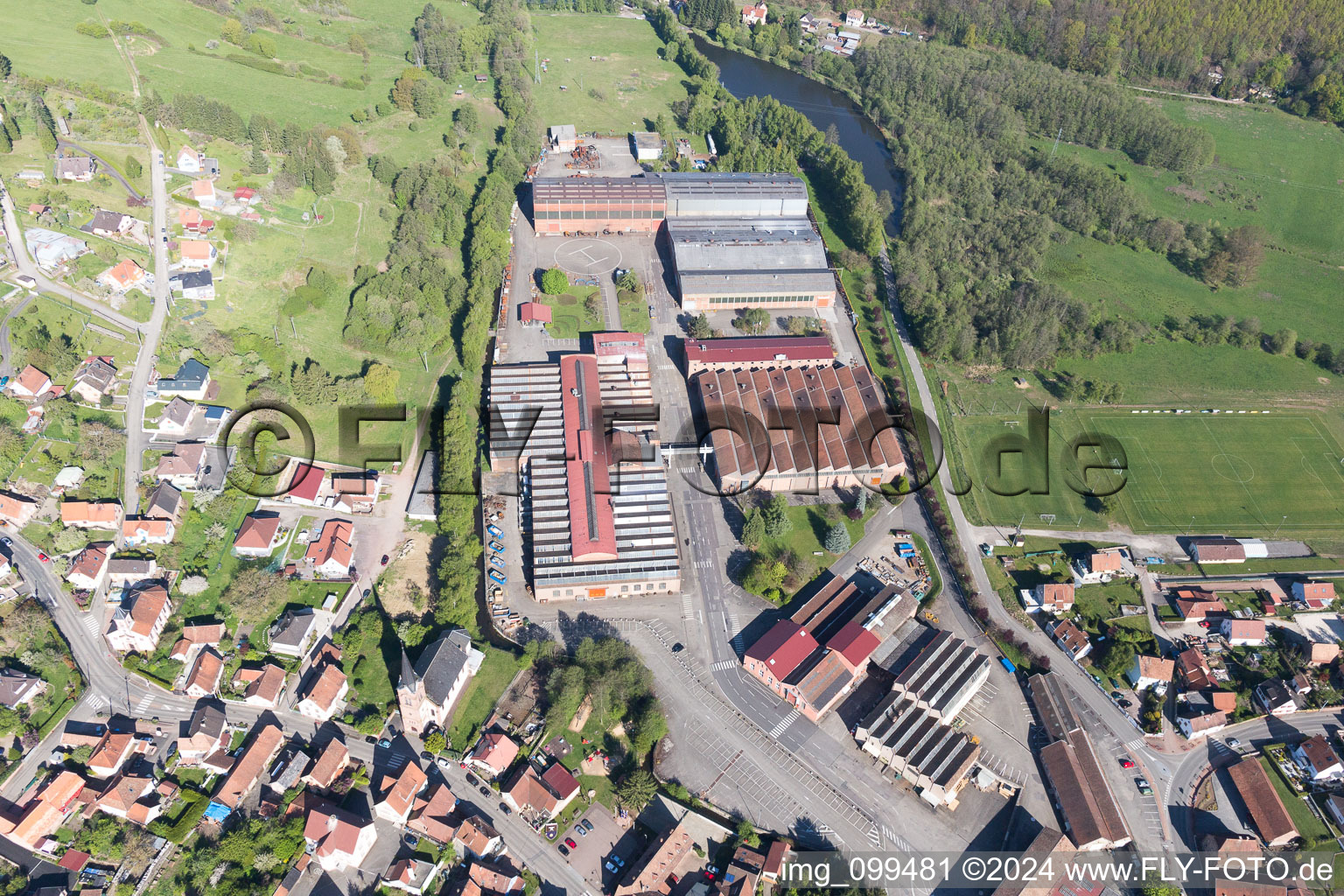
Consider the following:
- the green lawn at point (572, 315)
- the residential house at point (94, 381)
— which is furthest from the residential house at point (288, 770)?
the green lawn at point (572, 315)

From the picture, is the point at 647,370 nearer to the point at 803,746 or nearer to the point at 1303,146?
the point at 803,746

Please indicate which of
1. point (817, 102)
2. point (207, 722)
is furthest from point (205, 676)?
point (817, 102)

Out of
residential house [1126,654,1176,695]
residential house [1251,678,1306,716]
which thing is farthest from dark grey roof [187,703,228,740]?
residential house [1251,678,1306,716]

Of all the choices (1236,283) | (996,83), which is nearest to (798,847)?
(1236,283)

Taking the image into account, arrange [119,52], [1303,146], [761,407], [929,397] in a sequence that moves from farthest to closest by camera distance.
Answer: [1303,146], [119,52], [929,397], [761,407]

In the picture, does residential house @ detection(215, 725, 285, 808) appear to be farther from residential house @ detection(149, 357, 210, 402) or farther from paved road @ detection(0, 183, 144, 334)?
paved road @ detection(0, 183, 144, 334)

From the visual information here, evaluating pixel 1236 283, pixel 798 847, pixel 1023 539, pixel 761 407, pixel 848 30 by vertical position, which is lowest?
pixel 798 847

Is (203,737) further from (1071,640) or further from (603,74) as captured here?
(603,74)
